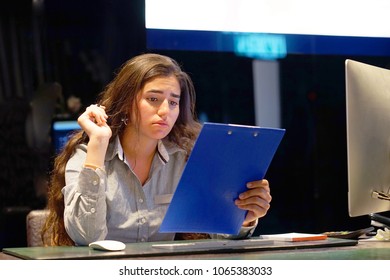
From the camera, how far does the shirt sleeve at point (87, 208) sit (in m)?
1.95

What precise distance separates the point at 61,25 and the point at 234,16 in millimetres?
884

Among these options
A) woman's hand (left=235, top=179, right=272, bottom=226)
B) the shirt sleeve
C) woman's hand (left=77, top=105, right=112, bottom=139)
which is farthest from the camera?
woman's hand (left=77, top=105, right=112, bottom=139)

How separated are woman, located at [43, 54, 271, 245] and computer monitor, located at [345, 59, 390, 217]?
260 mm

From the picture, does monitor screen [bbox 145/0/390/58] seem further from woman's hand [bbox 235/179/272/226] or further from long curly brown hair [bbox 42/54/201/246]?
woman's hand [bbox 235/179/272/226]

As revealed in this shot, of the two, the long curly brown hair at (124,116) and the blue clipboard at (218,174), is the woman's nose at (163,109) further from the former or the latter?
the blue clipboard at (218,174)

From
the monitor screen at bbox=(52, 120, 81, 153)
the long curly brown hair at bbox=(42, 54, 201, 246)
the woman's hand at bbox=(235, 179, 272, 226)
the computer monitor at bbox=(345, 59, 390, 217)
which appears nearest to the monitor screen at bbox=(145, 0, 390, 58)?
the monitor screen at bbox=(52, 120, 81, 153)

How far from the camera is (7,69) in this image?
3707 mm

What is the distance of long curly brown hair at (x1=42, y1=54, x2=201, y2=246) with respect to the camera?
221 centimetres

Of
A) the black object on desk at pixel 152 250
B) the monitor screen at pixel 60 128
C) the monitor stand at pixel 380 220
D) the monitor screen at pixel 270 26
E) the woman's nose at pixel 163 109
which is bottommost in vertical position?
the black object on desk at pixel 152 250

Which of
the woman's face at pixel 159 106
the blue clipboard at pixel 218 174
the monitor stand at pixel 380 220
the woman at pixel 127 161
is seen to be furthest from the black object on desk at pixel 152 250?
the woman's face at pixel 159 106

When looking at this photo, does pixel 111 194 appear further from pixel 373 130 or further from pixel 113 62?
pixel 113 62

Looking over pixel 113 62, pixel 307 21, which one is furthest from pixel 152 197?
pixel 307 21

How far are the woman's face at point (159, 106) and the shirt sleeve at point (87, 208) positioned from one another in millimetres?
261

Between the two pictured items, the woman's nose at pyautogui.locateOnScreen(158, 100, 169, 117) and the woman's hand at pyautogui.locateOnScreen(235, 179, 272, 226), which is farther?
the woman's nose at pyautogui.locateOnScreen(158, 100, 169, 117)
